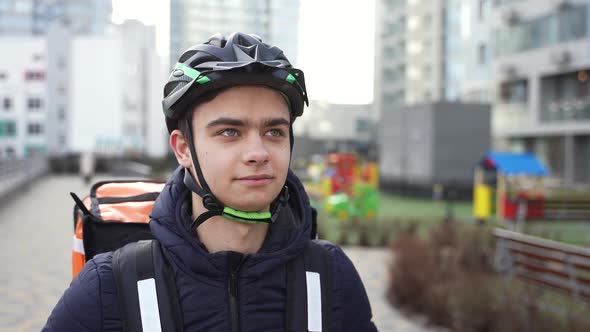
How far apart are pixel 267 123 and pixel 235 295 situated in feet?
1.64

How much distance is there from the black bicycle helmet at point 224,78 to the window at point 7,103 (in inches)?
3091

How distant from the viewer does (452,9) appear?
53500mm

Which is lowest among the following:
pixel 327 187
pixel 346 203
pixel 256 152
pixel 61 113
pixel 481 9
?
pixel 346 203

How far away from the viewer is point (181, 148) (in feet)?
6.40

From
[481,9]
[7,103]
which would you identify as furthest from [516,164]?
[7,103]

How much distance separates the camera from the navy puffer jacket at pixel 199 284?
5.70 feet

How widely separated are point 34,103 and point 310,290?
7732 centimetres

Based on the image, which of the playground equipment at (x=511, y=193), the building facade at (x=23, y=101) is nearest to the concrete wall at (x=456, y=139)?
the playground equipment at (x=511, y=193)

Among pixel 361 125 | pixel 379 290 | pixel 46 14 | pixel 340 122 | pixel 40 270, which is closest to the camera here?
pixel 379 290

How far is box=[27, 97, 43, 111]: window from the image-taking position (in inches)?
2852

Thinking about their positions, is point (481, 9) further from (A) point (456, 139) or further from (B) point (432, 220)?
(B) point (432, 220)

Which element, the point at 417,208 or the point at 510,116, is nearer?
the point at 417,208

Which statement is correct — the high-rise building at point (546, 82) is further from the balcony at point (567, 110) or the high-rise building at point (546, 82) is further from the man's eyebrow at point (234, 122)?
the man's eyebrow at point (234, 122)

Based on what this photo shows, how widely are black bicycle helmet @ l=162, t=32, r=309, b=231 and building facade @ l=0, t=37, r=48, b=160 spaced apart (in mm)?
74817
